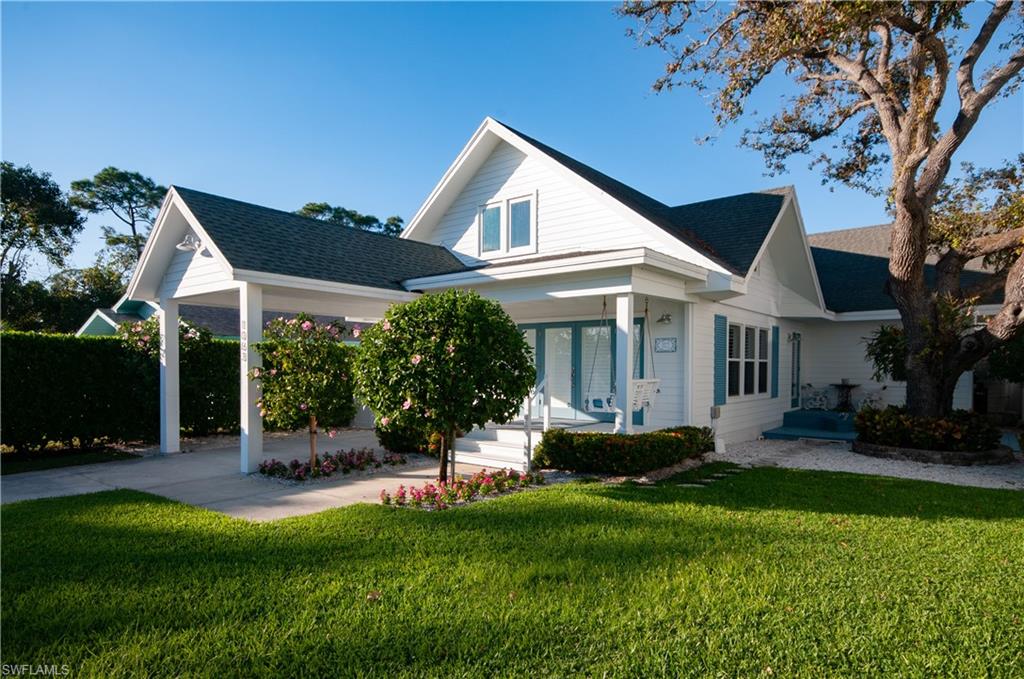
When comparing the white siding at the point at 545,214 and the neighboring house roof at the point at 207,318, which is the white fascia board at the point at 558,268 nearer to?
the white siding at the point at 545,214

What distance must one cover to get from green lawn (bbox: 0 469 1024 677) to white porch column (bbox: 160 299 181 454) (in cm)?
486

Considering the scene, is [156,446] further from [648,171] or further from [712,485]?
[648,171]

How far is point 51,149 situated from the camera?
32.1 ft

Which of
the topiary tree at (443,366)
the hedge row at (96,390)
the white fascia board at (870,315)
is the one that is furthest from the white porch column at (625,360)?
the white fascia board at (870,315)

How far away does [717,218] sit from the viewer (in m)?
13.9

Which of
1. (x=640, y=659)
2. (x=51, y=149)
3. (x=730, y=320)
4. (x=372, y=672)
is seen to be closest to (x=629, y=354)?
(x=730, y=320)

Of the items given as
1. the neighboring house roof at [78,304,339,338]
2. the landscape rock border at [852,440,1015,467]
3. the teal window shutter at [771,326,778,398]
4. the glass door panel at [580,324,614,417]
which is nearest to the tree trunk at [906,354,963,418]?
the landscape rock border at [852,440,1015,467]

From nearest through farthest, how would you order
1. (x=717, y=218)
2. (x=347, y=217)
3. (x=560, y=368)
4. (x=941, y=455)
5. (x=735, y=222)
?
(x=941, y=455) → (x=560, y=368) → (x=735, y=222) → (x=717, y=218) → (x=347, y=217)

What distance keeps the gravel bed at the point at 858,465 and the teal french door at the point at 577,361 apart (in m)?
2.62

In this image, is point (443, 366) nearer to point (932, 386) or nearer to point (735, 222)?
point (735, 222)

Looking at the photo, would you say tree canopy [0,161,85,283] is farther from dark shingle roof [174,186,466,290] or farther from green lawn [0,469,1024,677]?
green lawn [0,469,1024,677]

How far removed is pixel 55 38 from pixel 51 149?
234cm

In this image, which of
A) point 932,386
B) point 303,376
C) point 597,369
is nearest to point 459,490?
point 303,376

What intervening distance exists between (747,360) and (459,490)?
8.98 meters
